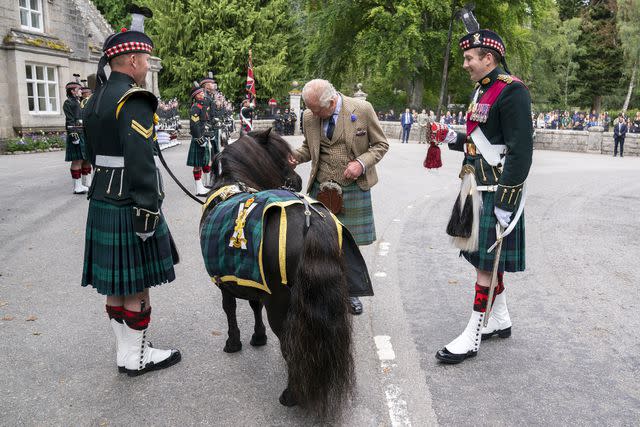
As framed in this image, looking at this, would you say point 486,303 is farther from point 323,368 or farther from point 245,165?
point 245,165

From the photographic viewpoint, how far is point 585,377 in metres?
3.62

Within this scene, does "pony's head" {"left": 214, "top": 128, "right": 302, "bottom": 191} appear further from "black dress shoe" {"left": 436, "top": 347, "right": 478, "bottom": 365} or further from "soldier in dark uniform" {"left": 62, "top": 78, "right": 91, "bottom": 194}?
"soldier in dark uniform" {"left": 62, "top": 78, "right": 91, "bottom": 194}

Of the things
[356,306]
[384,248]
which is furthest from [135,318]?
[384,248]

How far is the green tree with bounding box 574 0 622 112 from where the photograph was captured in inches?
1971

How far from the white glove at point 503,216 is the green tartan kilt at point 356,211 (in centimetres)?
133

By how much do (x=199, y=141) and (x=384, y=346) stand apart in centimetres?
726

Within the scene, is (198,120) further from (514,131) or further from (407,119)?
(407,119)

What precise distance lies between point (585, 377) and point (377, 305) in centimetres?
181

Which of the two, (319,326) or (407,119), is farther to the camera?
(407,119)

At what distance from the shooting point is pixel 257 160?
3465mm

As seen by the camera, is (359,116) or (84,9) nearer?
(359,116)

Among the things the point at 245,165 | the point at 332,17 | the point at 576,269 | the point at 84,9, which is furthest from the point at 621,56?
the point at 245,165

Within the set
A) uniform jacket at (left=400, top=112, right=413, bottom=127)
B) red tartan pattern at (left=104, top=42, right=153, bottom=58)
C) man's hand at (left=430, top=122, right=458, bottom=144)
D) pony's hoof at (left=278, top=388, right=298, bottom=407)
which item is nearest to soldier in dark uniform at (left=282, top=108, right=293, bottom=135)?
uniform jacket at (left=400, top=112, right=413, bottom=127)

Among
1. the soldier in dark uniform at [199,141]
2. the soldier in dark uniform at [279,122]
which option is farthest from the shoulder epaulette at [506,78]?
the soldier in dark uniform at [279,122]
